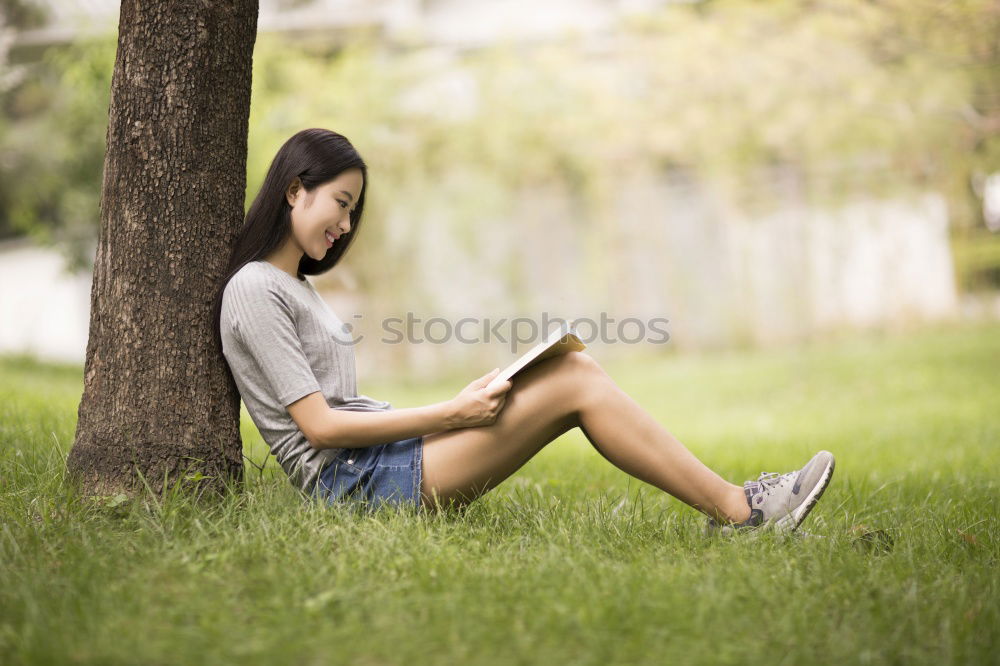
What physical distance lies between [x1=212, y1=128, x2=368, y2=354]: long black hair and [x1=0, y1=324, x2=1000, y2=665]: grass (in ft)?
1.90

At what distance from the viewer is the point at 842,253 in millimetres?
9047

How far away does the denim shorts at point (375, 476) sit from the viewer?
216cm

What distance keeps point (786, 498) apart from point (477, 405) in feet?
2.75

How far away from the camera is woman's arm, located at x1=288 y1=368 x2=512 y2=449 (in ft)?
6.78

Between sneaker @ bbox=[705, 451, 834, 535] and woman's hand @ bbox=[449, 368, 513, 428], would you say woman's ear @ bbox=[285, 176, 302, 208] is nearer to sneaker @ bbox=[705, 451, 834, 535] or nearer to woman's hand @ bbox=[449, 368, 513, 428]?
woman's hand @ bbox=[449, 368, 513, 428]

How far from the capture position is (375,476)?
2172 millimetres

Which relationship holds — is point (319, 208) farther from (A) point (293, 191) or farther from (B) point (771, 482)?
(B) point (771, 482)

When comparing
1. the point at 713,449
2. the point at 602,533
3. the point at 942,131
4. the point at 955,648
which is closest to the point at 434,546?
the point at 602,533

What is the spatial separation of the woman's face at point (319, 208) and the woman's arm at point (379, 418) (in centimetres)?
46

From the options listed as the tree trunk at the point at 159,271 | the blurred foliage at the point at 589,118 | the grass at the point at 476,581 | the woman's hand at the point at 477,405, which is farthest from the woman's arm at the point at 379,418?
the blurred foliage at the point at 589,118

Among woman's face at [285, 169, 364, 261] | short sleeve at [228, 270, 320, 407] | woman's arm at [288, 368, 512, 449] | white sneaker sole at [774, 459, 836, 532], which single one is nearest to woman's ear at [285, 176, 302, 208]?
woman's face at [285, 169, 364, 261]

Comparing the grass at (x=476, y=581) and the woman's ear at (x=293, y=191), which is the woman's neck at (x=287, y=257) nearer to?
the woman's ear at (x=293, y=191)

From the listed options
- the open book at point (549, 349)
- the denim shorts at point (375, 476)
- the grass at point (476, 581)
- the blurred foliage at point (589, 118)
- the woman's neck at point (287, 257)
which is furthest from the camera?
the blurred foliage at point (589, 118)

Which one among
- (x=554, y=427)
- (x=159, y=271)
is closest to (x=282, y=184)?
(x=159, y=271)
